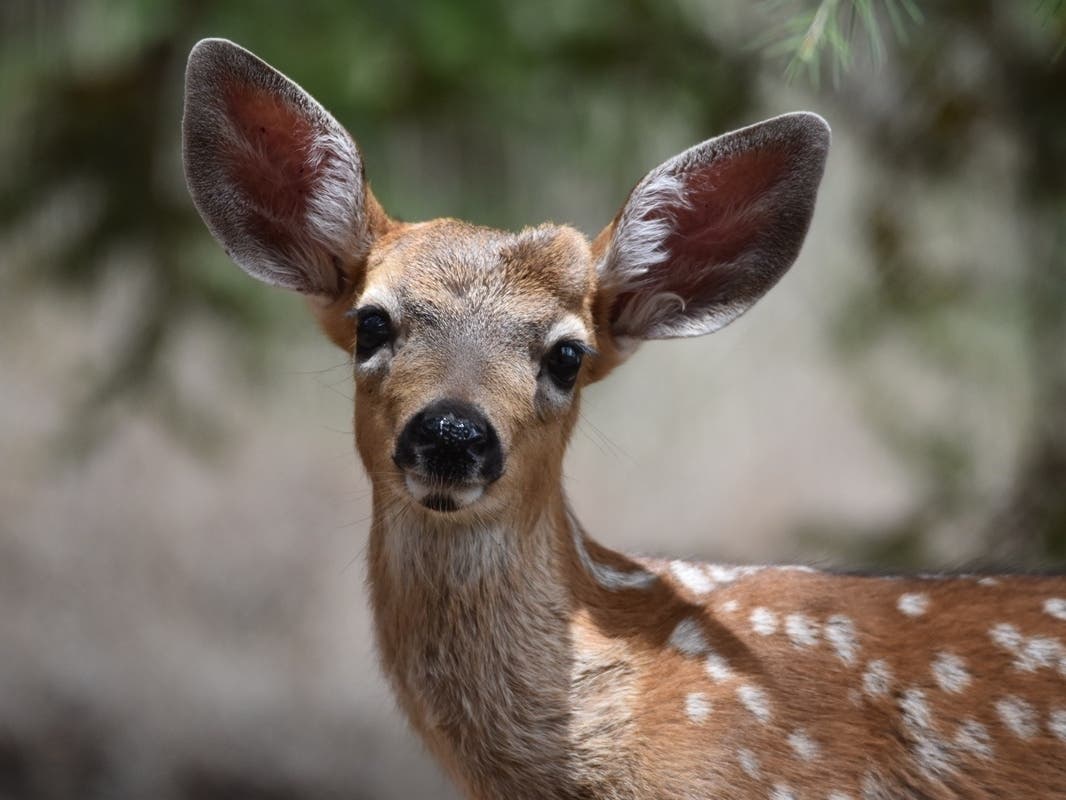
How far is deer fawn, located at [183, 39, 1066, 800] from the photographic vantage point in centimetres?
370

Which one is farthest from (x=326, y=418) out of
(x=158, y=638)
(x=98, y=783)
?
(x=98, y=783)

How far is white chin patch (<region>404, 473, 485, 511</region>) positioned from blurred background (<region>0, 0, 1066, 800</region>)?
2.60 feet

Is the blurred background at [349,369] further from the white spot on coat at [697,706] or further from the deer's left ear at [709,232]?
the white spot on coat at [697,706]

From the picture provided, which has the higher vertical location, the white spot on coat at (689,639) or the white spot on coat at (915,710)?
the white spot on coat at (689,639)

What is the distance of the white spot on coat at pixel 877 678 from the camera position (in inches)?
151

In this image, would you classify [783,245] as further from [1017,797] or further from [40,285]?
[40,285]

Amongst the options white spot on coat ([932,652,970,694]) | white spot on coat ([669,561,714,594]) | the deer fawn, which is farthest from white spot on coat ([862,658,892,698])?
white spot on coat ([669,561,714,594])

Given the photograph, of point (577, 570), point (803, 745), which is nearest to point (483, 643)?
point (577, 570)

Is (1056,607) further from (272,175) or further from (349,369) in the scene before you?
(272,175)

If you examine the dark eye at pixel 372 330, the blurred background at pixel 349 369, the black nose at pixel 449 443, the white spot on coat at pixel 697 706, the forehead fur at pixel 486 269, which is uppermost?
the blurred background at pixel 349 369

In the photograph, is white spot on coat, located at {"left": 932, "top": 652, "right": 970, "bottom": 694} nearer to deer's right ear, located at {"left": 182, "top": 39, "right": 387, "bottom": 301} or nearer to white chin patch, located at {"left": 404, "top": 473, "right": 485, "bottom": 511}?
white chin patch, located at {"left": 404, "top": 473, "right": 485, "bottom": 511}

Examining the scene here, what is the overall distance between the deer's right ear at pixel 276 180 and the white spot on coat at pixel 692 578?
1.14 meters

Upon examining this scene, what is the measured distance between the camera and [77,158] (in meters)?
5.97

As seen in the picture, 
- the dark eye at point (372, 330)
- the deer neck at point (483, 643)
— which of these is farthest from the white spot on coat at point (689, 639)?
the dark eye at point (372, 330)
